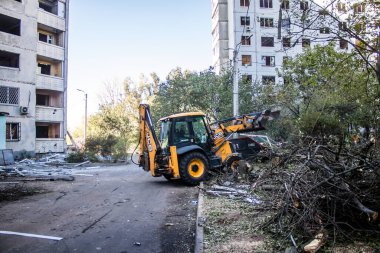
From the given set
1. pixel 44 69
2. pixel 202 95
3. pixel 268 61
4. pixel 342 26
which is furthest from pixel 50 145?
pixel 268 61

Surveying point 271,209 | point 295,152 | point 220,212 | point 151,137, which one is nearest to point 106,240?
point 220,212

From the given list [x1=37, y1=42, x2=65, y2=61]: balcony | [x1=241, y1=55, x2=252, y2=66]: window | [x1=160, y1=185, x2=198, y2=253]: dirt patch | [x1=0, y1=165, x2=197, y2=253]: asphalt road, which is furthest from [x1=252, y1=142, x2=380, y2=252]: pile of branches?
[x1=241, y1=55, x2=252, y2=66]: window

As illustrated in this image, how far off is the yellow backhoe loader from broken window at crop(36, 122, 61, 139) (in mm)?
20745

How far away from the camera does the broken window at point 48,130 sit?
3167cm

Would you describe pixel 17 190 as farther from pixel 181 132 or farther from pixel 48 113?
pixel 48 113

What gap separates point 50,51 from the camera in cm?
3077

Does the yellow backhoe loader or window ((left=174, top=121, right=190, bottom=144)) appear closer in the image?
the yellow backhoe loader

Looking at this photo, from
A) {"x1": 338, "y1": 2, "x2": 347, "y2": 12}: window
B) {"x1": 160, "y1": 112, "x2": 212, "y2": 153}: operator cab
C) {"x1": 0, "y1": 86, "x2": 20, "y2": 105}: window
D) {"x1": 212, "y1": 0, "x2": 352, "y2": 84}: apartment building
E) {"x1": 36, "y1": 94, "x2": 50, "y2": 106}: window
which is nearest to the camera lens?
{"x1": 338, "y1": 2, "x2": 347, "y2": 12}: window

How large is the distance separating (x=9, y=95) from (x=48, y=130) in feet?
20.9

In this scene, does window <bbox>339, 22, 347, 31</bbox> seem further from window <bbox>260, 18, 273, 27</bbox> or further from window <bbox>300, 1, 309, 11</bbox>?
window <bbox>260, 18, 273, 27</bbox>

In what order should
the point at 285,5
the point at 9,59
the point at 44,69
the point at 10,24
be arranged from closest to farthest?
1. the point at 285,5
2. the point at 9,59
3. the point at 10,24
4. the point at 44,69

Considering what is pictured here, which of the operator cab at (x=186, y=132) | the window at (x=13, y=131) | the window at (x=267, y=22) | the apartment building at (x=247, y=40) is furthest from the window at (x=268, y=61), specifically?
the window at (x=267, y=22)

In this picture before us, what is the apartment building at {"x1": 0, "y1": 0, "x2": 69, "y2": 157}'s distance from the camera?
26.8 meters

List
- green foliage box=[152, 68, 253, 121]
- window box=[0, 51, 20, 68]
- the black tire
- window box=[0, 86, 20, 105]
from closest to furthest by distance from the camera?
the black tire → window box=[0, 86, 20, 105] → green foliage box=[152, 68, 253, 121] → window box=[0, 51, 20, 68]
